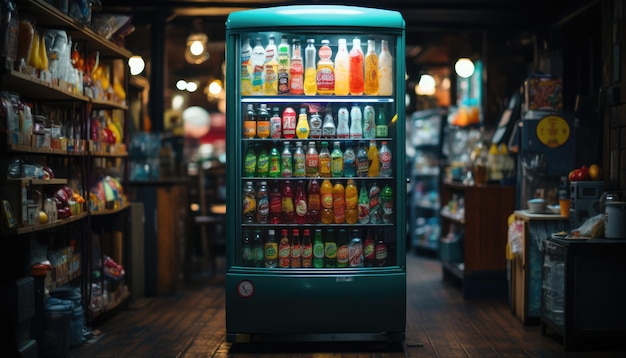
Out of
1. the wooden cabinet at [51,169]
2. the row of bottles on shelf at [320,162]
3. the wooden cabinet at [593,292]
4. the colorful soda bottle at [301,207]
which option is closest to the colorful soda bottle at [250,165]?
the row of bottles on shelf at [320,162]

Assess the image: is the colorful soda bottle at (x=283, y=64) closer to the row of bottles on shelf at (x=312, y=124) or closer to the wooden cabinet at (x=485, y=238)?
the row of bottles on shelf at (x=312, y=124)

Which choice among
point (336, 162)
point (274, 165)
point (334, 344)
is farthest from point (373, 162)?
point (334, 344)

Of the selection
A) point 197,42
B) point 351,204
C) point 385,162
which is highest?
point 197,42

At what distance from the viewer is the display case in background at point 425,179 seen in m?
10.8

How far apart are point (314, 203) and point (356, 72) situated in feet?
3.50

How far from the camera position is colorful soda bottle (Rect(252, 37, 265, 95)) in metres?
5.29

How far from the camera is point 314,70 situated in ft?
17.6

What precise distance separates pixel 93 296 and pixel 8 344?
1747 millimetres

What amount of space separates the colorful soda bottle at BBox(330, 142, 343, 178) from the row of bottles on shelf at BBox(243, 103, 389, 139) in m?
0.11

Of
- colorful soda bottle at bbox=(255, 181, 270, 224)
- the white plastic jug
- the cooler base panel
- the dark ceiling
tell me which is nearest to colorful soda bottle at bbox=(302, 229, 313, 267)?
the cooler base panel

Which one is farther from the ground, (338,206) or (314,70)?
(314,70)

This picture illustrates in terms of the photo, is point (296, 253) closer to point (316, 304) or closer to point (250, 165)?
point (316, 304)

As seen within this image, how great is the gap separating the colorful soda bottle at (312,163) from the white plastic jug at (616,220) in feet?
7.14

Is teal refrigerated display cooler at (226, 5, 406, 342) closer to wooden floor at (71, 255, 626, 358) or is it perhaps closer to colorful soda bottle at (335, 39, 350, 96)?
colorful soda bottle at (335, 39, 350, 96)
